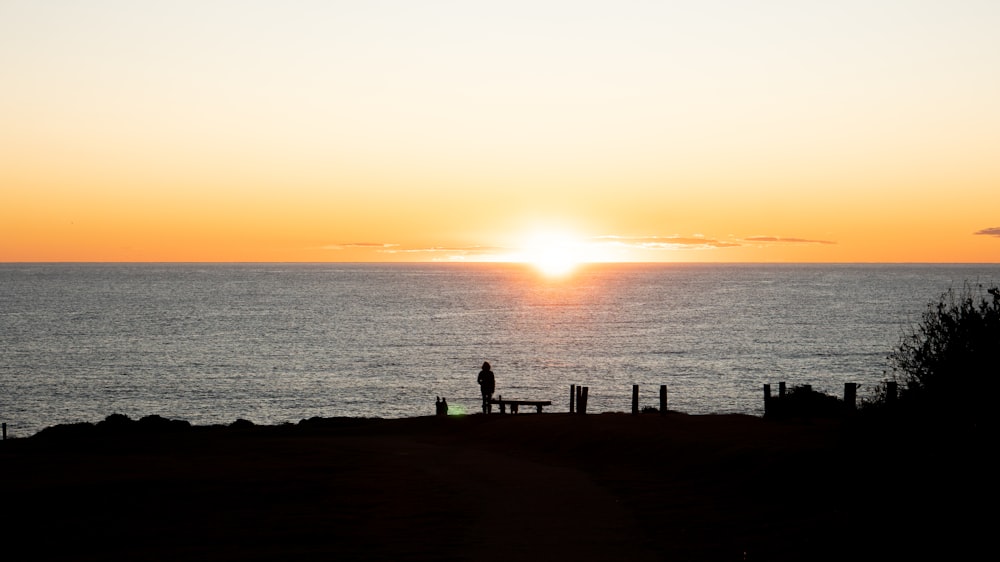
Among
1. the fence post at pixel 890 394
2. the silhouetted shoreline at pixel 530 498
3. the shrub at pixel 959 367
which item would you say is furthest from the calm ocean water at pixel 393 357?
the fence post at pixel 890 394

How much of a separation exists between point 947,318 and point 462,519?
11562 mm

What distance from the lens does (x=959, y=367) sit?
64.8ft

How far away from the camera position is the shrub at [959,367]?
1858 centimetres

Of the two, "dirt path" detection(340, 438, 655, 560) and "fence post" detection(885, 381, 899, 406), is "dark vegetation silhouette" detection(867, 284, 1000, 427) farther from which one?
"dirt path" detection(340, 438, 655, 560)

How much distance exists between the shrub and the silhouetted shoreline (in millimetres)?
1055

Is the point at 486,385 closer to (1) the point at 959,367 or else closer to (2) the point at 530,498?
(2) the point at 530,498

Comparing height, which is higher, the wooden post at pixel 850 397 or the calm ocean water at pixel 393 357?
the wooden post at pixel 850 397

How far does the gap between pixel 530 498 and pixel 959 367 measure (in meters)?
8.59

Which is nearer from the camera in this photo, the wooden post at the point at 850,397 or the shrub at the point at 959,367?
the shrub at the point at 959,367

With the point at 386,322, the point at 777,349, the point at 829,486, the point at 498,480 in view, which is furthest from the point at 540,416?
the point at 386,322

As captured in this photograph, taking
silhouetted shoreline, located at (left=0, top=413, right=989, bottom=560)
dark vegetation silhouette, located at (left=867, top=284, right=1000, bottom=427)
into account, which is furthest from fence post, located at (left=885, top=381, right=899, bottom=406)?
silhouetted shoreline, located at (left=0, top=413, right=989, bottom=560)

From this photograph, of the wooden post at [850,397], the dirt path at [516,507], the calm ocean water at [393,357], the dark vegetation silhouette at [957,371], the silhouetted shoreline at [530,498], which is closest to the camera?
the dirt path at [516,507]

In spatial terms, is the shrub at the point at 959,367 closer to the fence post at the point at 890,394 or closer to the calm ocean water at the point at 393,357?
the fence post at the point at 890,394

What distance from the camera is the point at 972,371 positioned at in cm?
1923
